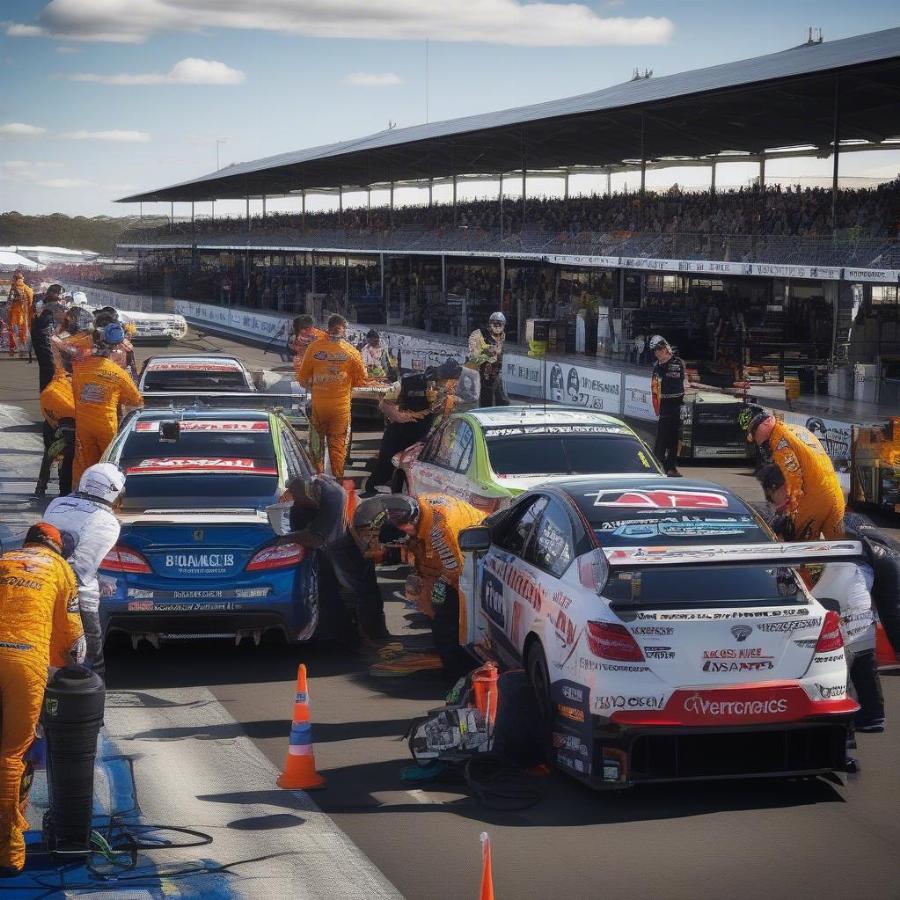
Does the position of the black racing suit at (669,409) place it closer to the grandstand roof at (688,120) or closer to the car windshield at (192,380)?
the car windshield at (192,380)

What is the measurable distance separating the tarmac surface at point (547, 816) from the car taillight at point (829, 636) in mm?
718

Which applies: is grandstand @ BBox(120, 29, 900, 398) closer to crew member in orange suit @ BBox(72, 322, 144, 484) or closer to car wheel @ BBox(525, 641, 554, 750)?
crew member in orange suit @ BBox(72, 322, 144, 484)

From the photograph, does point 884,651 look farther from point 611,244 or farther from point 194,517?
point 611,244

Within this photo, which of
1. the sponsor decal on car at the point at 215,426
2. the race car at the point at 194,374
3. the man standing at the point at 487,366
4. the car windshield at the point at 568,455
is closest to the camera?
the sponsor decal on car at the point at 215,426

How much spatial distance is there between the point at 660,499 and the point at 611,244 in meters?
29.6

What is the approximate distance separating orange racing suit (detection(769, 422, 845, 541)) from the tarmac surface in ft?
3.52

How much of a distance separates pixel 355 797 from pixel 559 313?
34295 mm

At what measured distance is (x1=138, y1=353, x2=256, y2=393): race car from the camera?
721 inches

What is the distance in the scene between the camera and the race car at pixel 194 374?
18.3 metres

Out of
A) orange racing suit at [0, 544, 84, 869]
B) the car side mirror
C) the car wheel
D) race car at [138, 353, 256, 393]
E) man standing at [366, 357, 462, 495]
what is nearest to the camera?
orange racing suit at [0, 544, 84, 869]

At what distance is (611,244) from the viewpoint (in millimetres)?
36625

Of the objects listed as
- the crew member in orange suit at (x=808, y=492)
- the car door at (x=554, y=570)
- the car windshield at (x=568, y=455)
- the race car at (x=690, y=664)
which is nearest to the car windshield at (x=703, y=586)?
the race car at (x=690, y=664)

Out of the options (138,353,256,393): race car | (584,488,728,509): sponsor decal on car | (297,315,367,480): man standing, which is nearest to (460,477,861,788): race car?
(584,488,728,509): sponsor decal on car

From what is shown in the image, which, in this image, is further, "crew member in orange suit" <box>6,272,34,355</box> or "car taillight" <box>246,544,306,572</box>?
"crew member in orange suit" <box>6,272,34,355</box>
